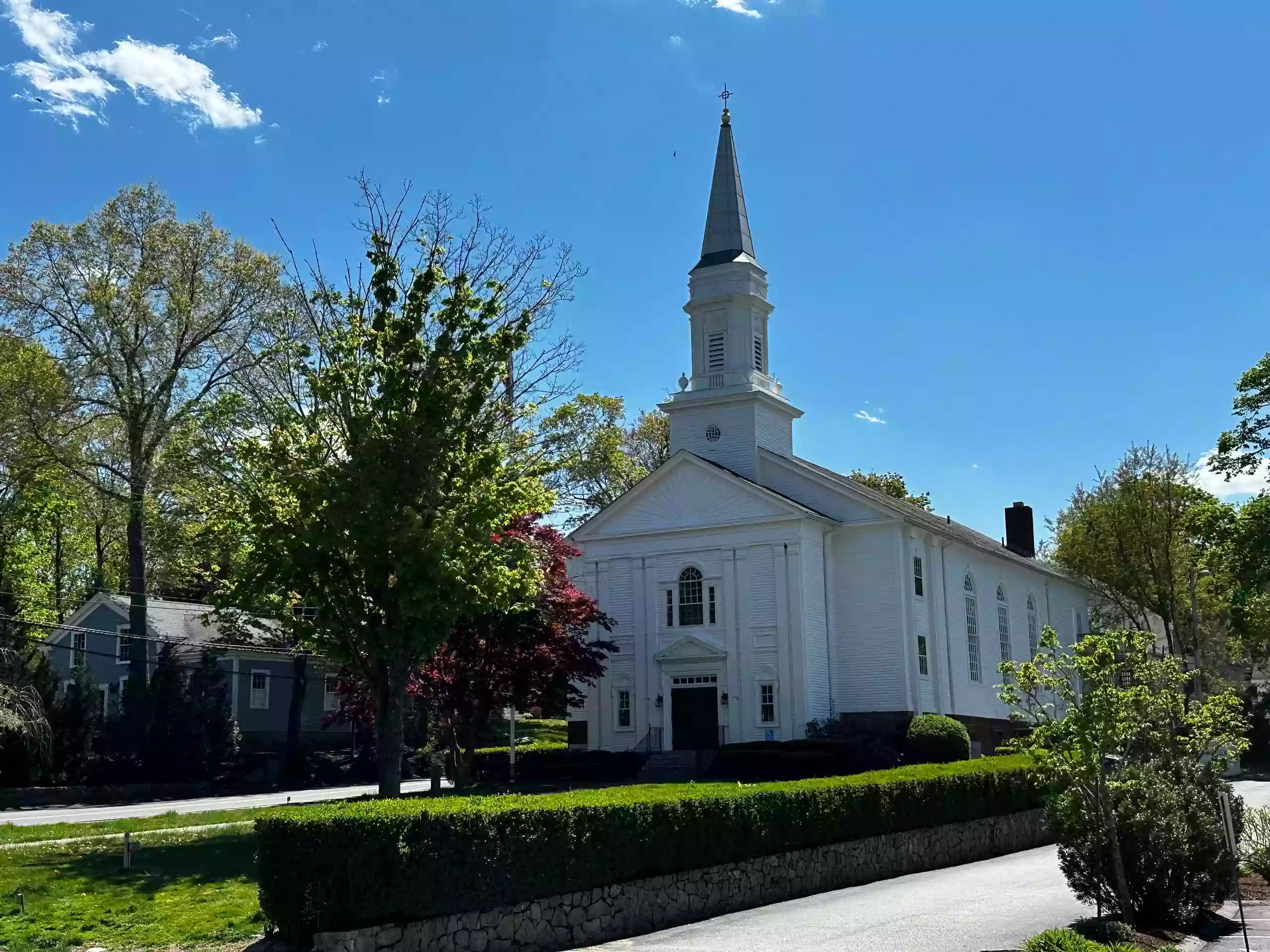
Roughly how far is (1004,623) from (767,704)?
46.3 ft

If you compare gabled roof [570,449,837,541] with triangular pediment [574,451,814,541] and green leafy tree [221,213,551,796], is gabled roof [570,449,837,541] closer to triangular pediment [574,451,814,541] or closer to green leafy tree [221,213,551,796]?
triangular pediment [574,451,814,541]

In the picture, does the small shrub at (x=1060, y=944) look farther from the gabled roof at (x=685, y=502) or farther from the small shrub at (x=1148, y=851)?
the gabled roof at (x=685, y=502)

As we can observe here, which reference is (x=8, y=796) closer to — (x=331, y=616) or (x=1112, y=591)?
(x=331, y=616)

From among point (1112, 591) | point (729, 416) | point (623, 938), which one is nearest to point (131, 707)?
point (729, 416)

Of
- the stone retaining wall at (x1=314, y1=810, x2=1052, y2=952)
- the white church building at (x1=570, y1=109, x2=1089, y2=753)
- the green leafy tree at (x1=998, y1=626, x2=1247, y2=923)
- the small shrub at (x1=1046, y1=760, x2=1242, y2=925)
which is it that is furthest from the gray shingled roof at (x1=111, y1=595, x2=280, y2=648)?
the small shrub at (x1=1046, y1=760, x2=1242, y2=925)

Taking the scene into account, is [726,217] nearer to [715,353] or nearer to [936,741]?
[715,353]

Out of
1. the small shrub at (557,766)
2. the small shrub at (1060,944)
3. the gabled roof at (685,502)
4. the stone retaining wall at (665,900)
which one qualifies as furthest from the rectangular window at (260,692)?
the small shrub at (1060,944)

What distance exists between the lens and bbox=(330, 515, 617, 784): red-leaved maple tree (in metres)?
32.2

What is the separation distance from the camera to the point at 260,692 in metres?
54.6

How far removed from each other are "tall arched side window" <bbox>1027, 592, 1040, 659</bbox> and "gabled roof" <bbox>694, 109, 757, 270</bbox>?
19.3m

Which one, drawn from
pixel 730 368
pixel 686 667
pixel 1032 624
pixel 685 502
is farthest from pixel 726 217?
pixel 1032 624

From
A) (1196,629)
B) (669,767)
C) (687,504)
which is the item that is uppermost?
(687,504)

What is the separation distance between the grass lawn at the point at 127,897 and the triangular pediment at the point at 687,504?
22.5 m

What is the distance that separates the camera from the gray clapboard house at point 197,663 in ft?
172
